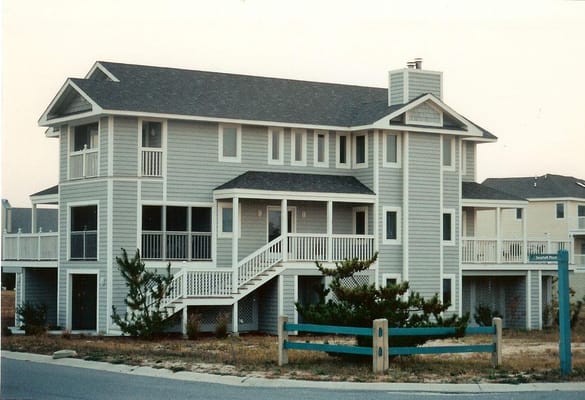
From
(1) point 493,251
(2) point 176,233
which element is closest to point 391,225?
(1) point 493,251

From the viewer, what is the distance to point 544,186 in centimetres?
7269

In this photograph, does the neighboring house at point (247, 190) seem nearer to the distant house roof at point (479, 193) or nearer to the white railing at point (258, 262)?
the white railing at point (258, 262)

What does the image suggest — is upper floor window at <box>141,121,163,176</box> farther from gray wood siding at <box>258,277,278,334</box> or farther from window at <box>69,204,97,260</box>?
gray wood siding at <box>258,277,278,334</box>

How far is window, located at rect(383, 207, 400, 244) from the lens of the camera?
4038 cm

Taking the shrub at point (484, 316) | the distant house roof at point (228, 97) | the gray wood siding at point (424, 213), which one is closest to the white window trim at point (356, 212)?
the gray wood siding at point (424, 213)

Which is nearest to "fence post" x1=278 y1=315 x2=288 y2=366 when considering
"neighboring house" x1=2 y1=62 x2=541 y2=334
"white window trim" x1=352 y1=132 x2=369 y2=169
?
"neighboring house" x1=2 y1=62 x2=541 y2=334

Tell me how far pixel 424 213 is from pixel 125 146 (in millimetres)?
11791

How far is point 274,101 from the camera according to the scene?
1623 inches

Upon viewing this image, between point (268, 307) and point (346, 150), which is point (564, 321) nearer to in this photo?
point (268, 307)

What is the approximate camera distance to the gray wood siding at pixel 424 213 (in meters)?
40.7

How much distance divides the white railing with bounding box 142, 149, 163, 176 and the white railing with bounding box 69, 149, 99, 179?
1.63 m

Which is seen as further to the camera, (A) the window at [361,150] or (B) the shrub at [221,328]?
(A) the window at [361,150]

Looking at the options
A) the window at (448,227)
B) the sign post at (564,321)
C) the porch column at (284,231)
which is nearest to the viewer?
the sign post at (564,321)

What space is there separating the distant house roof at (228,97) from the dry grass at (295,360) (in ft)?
27.9
